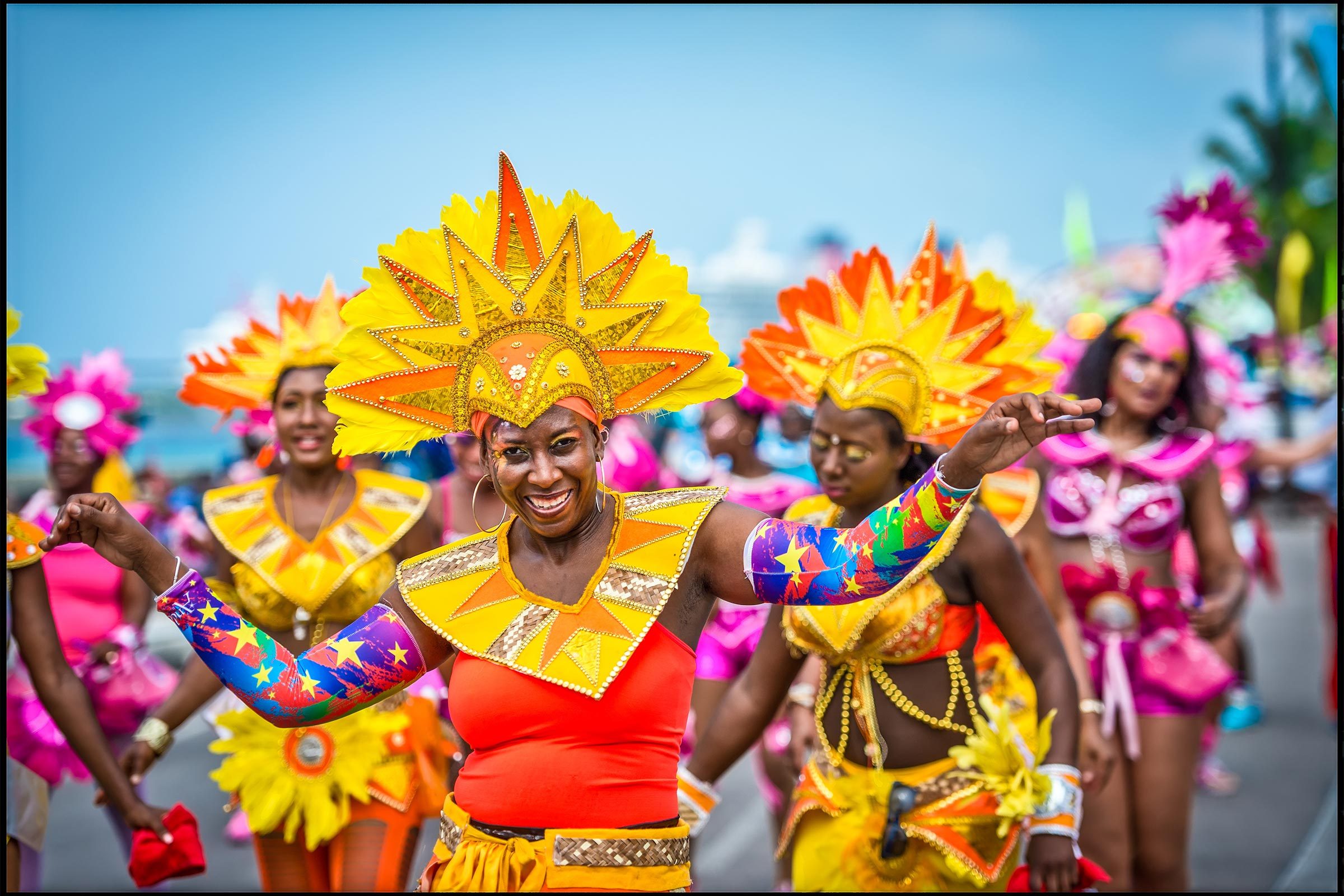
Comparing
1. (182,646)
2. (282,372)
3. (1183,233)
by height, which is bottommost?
(182,646)

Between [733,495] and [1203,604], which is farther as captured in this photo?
[733,495]


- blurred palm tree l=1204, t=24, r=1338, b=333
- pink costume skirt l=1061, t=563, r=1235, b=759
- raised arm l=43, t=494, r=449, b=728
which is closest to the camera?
raised arm l=43, t=494, r=449, b=728

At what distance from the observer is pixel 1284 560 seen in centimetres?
2239

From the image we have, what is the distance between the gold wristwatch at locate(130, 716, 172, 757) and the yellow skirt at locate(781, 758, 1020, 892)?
2276 millimetres

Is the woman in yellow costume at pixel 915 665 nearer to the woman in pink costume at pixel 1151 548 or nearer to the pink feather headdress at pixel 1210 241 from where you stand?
the woman in pink costume at pixel 1151 548

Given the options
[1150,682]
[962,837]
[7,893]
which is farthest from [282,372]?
[1150,682]

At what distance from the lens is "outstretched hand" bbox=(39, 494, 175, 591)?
3035 millimetres

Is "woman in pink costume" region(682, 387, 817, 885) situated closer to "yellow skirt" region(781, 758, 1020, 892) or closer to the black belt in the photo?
"yellow skirt" region(781, 758, 1020, 892)

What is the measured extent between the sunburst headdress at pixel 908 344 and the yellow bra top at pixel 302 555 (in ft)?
5.19

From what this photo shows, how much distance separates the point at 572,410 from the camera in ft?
10.3

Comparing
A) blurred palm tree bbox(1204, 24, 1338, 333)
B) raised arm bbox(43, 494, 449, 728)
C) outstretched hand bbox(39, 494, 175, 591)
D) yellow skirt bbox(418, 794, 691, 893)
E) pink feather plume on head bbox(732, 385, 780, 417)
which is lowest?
yellow skirt bbox(418, 794, 691, 893)

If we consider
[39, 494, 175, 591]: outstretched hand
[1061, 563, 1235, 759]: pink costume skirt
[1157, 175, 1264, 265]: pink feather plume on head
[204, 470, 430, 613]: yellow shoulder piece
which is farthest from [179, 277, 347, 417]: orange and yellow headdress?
[1157, 175, 1264, 265]: pink feather plume on head

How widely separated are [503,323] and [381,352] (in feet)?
1.02

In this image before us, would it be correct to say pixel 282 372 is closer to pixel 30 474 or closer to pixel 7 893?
pixel 7 893
